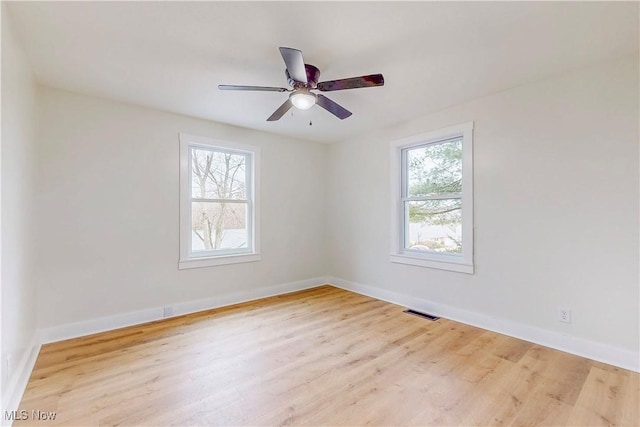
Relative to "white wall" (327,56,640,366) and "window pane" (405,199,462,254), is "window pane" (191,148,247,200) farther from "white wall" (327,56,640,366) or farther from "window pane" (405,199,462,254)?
"white wall" (327,56,640,366)

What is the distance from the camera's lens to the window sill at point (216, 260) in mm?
3631

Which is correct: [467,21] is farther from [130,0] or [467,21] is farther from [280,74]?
[130,0]

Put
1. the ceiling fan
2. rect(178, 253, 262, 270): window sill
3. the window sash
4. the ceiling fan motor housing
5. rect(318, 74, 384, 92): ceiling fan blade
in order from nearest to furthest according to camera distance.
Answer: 1. the ceiling fan
2. rect(318, 74, 384, 92): ceiling fan blade
3. the ceiling fan motor housing
4. rect(178, 253, 262, 270): window sill
5. the window sash

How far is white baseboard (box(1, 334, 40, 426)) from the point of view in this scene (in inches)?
68.0

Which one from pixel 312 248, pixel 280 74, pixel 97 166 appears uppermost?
pixel 280 74

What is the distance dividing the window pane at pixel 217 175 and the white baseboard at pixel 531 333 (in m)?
2.57

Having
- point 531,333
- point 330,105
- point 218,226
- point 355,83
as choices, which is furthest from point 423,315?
point 218,226

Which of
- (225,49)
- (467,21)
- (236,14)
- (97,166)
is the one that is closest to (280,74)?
(225,49)

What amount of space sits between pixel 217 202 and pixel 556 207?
3.76 meters

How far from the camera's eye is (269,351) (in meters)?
2.62

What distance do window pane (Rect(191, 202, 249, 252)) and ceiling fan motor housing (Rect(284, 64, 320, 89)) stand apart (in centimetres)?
223

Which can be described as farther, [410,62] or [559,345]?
[559,345]

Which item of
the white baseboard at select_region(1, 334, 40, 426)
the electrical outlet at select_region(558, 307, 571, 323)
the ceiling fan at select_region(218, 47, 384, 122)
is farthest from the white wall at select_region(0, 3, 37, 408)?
the electrical outlet at select_region(558, 307, 571, 323)

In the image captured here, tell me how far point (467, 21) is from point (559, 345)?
2.78 meters
